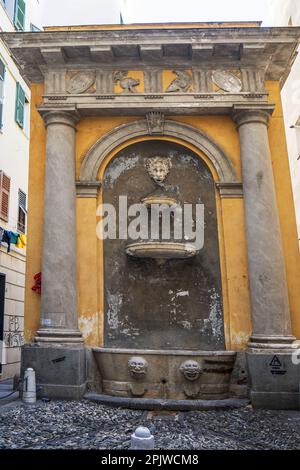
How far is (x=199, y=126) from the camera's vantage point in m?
9.02

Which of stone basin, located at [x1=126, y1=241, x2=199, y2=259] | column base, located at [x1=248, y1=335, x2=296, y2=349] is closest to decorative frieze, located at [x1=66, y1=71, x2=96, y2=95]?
stone basin, located at [x1=126, y1=241, x2=199, y2=259]

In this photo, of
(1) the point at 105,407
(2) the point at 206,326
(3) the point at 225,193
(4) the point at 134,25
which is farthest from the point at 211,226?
(4) the point at 134,25

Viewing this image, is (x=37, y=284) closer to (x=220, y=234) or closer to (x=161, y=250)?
(x=161, y=250)

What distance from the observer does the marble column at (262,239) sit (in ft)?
25.3

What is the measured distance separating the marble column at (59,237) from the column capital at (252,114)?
3.31m

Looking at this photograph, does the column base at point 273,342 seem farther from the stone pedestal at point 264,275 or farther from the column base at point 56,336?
the column base at point 56,336

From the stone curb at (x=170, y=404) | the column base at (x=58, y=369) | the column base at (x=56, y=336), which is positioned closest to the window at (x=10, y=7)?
the column base at (x=56, y=336)

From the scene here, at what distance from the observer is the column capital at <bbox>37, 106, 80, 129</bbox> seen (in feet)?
28.2

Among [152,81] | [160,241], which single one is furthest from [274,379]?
[152,81]

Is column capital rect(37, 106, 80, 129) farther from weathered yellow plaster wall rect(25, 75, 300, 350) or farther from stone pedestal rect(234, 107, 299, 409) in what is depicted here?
stone pedestal rect(234, 107, 299, 409)

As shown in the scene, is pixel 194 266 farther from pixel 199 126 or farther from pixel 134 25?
pixel 134 25

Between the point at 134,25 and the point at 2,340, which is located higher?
the point at 134,25

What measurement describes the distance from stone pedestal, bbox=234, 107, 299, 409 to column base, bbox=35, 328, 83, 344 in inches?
124
